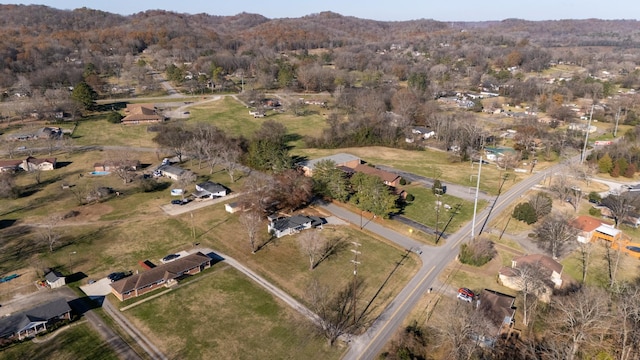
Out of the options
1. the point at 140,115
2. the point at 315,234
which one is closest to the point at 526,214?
the point at 315,234

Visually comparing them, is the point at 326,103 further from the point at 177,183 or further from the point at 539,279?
the point at 539,279

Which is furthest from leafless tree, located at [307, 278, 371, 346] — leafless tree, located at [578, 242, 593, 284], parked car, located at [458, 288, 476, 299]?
leafless tree, located at [578, 242, 593, 284]

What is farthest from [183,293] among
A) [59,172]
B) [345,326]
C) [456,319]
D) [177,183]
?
[59,172]

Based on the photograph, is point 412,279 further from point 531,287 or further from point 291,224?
point 291,224

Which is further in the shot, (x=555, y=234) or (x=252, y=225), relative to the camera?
(x=252, y=225)

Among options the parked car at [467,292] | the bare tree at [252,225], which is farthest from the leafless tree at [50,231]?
the parked car at [467,292]
